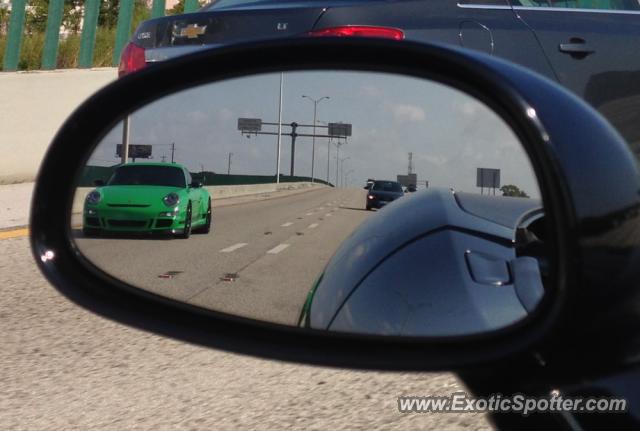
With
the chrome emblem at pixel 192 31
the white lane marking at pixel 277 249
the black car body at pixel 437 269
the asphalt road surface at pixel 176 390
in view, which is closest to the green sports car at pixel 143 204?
the white lane marking at pixel 277 249

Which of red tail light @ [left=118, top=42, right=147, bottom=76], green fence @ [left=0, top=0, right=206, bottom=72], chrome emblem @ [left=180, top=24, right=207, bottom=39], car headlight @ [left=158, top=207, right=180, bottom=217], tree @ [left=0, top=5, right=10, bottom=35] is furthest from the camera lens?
tree @ [left=0, top=5, right=10, bottom=35]

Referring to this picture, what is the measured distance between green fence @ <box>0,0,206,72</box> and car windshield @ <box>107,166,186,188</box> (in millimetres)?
20335

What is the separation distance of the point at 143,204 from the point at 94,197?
13cm

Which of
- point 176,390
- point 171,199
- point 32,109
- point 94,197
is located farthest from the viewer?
point 32,109

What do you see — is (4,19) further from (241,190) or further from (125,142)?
(241,190)

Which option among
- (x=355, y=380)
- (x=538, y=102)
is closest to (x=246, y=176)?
(x=538, y=102)

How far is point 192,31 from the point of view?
470cm

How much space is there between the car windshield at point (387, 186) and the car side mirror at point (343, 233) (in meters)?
0.04

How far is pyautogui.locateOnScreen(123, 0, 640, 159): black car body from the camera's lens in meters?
4.32

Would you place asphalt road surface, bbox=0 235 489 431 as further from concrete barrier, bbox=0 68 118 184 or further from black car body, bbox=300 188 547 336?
concrete barrier, bbox=0 68 118 184

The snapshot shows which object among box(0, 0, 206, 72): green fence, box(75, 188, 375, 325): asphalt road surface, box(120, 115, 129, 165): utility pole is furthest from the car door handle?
box(0, 0, 206, 72): green fence

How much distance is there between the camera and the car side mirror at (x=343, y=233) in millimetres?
1293

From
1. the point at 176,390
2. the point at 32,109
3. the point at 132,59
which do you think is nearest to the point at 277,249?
the point at 176,390

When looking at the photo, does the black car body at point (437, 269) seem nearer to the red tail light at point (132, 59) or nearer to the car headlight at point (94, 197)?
the car headlight at point (94, 197)
